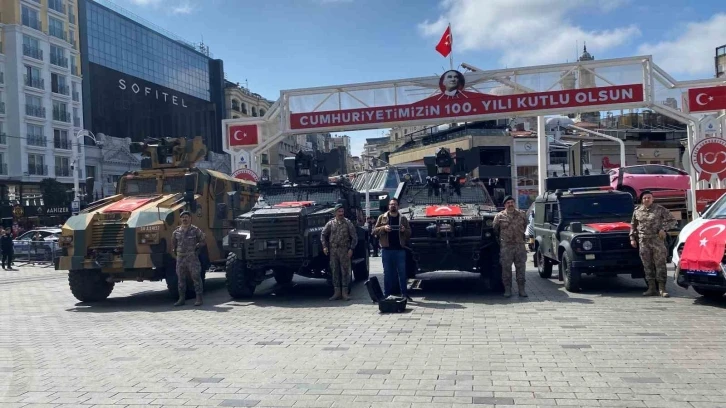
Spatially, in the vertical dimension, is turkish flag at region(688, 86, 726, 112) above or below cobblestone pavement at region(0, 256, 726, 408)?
above

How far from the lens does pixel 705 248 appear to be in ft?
30.7

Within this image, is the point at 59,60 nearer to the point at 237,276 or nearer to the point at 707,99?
the point at 237,276

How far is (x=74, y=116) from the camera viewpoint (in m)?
56.4

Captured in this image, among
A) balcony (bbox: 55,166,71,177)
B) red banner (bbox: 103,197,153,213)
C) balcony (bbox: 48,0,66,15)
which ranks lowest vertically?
red banner (bbox: 103,197,153,213)

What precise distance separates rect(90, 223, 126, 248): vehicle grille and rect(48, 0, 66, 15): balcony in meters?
50.2

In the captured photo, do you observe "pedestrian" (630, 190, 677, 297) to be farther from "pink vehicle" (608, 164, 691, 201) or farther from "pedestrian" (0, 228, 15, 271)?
"pedestrian" (0, 228, 15, 271)

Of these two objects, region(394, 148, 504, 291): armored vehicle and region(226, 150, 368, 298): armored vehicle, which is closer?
region(394, 148, 504, 291): armored vehicle

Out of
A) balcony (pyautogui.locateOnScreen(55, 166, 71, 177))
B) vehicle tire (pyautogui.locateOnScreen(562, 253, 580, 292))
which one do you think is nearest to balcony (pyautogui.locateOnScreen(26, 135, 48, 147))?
balcony (pyautogui.locateOnScreen(55, 166, 71, 177))

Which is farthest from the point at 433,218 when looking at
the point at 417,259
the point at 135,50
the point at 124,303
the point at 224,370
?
the point at 135,50

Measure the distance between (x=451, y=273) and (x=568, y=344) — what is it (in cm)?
830

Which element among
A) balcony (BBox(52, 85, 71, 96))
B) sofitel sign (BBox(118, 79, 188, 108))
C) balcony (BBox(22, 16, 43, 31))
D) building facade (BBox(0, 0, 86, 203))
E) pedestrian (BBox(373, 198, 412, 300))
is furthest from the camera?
sofitel sign (BBox(118, 79, 188, 108))

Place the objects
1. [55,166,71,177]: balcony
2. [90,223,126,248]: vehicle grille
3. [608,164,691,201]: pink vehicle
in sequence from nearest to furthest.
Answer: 1. [90,223,126,248]: vehicle grille
2. [608,164,691,201]: pink vehicle
3. [55,166,71,177]: balcony

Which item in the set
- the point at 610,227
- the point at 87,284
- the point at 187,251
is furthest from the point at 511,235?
the point at 87,284

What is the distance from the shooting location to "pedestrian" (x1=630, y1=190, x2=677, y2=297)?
406 inches
